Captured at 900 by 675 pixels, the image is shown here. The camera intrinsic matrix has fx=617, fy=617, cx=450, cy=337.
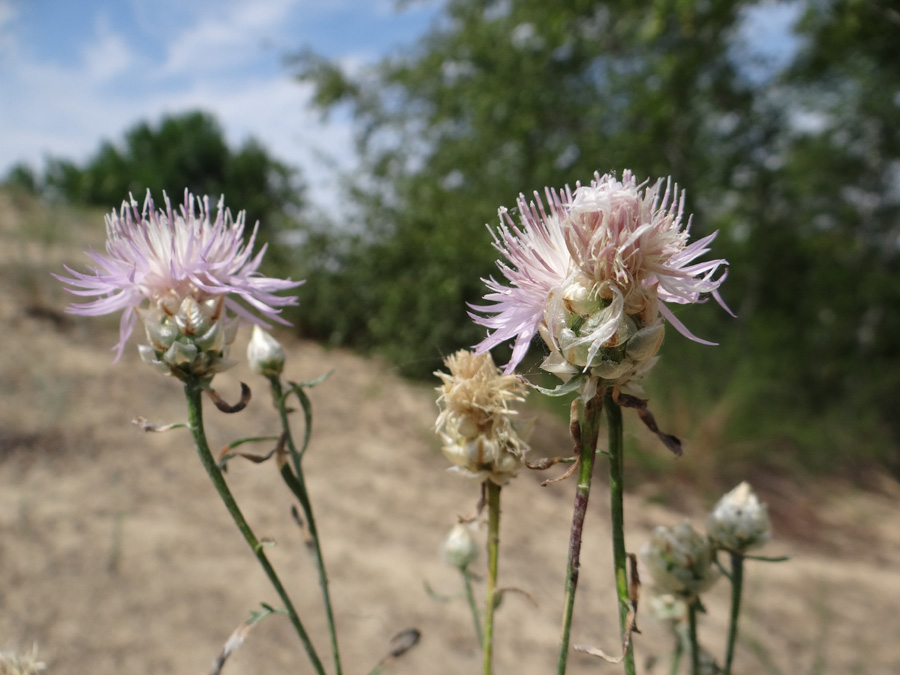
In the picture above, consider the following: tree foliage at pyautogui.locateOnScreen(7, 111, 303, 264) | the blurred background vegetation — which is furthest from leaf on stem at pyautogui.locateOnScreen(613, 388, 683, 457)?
tree foliage at pyautogui.locateOnScreen(7, 111, 303, 264)

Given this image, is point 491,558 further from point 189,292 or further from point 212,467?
point 189,292

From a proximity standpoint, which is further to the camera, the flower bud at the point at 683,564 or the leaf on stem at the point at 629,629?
Result: the flower bud at the point at 683,564

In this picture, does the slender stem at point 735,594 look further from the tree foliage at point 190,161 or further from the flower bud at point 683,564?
the tree foliage at point 190,161

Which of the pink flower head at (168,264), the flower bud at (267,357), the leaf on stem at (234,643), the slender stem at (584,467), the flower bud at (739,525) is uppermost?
the pink flower head at (168,264)

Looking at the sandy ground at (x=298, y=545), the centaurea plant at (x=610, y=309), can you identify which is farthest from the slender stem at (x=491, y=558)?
the sandy ground at (x=298, y=545)

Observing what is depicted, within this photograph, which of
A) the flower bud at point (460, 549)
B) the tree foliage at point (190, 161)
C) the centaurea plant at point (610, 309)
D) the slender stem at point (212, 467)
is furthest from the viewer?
the tree foliage at point (190, 161)

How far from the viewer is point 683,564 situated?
1033 millimetres

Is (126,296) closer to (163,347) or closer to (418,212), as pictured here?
(163,347)

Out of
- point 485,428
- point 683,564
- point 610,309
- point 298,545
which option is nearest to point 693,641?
point 683,564

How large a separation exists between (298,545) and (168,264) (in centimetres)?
305

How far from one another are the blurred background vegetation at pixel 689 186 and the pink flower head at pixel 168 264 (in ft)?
15.8

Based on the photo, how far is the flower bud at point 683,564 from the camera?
3.34 feet

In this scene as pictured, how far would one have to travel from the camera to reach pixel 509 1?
7.98 metres

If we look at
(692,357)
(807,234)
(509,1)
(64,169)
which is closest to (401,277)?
(692,357)
